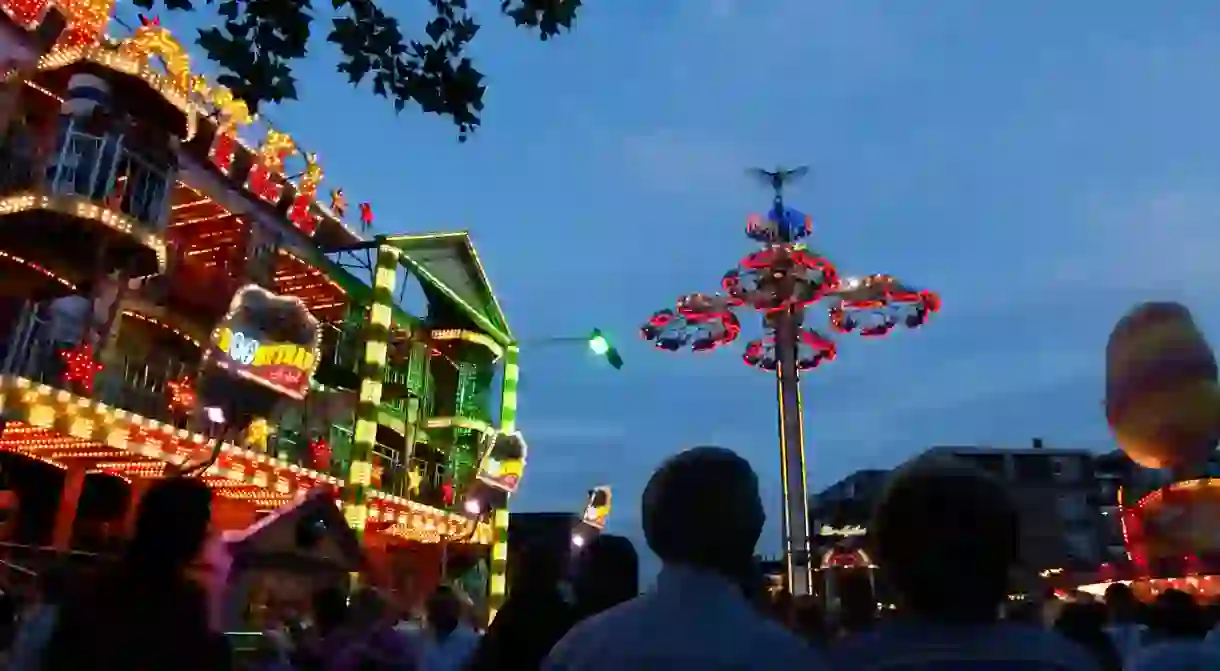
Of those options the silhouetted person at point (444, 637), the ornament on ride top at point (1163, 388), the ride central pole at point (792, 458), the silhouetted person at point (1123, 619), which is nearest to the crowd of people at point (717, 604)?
the silhouetted person at point (1123, 619)

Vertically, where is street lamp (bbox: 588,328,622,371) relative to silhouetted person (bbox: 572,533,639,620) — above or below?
above

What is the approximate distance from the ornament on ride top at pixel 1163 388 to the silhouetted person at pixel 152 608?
1050cm

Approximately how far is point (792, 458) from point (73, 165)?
55.8 feet

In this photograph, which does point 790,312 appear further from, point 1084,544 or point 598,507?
point 1084,544

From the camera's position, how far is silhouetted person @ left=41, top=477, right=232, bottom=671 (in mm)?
2947

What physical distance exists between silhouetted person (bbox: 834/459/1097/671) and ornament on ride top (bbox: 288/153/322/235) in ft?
65.9

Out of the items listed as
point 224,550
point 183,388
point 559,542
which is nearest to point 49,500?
point 183,388

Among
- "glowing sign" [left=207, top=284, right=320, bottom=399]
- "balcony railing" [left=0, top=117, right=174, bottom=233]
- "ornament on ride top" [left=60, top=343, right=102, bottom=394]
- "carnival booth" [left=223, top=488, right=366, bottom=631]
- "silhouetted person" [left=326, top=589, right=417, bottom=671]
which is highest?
"balcony railing" [left=0, top=117, right=174, bottom=233]

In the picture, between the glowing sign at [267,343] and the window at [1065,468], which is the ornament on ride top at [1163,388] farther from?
the window at [1065,468]

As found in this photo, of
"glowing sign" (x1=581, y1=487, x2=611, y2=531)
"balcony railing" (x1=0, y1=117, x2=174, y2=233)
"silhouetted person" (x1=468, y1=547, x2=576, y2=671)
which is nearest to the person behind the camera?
"silhouetted person" (x1=468, y1=547, x2=576, y2=671)

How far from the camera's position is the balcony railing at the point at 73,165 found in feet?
43.1

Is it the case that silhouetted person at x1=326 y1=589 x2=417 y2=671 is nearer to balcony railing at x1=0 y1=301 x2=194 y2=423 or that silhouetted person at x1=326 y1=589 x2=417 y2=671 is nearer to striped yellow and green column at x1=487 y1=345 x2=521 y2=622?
balcony railing at x1=0 y1=301 x2=194 y2=423

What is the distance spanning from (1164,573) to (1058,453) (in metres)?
58.6

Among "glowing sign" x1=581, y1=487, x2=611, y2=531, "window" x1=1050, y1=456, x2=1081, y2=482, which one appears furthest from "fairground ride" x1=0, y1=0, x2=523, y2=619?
"window" x1=1050, y1=456, x2=1081, y2=482
